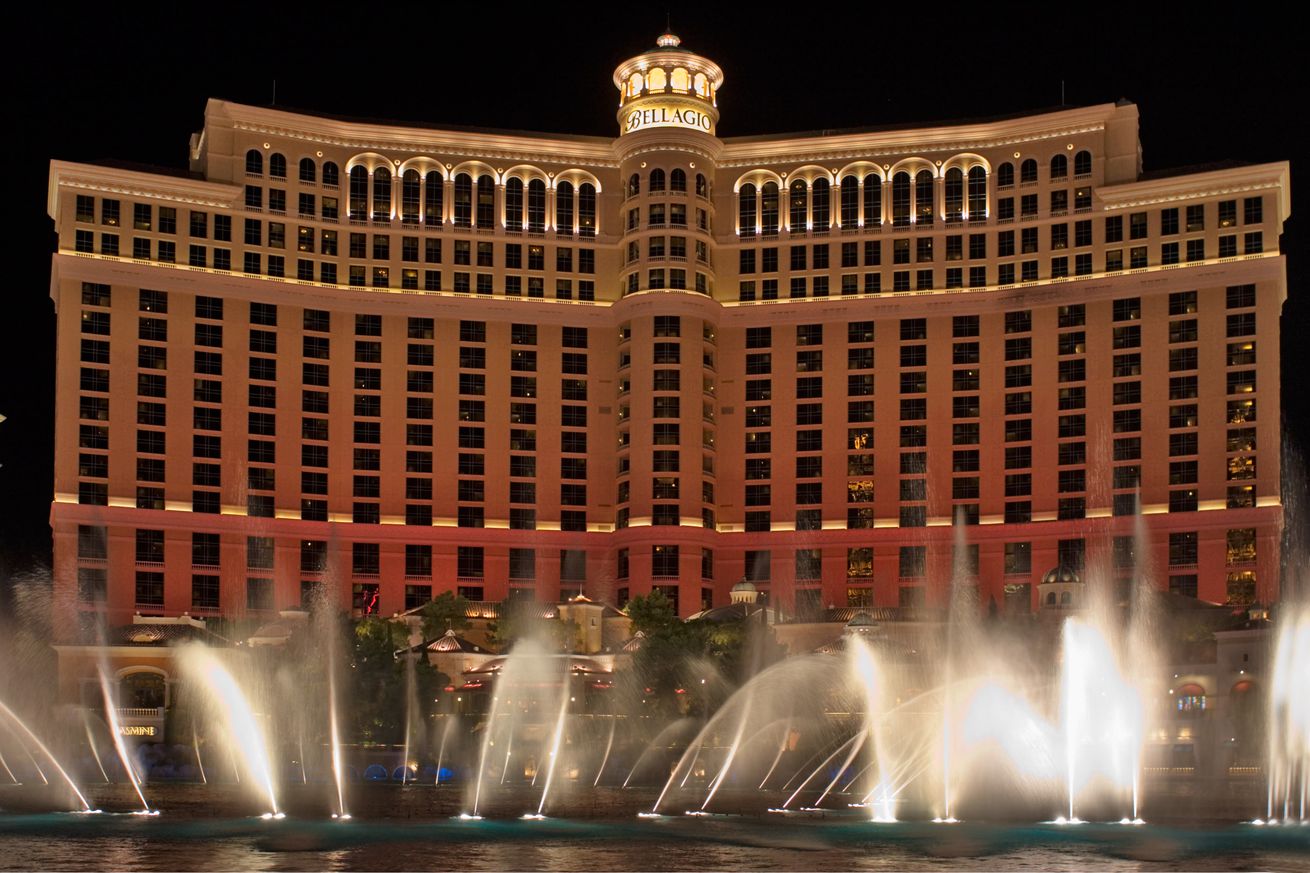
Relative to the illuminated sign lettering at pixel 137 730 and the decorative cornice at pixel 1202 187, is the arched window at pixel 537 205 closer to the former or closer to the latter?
the decorative cornice at pixel 1202 187

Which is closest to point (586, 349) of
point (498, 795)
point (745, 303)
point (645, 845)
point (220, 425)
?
point (745, 303)

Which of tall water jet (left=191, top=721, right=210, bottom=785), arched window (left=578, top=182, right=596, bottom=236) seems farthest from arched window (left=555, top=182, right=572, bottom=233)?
tall water jet (left=191, top=721, right=210, bottom=785)

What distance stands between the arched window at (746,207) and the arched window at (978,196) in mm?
19607

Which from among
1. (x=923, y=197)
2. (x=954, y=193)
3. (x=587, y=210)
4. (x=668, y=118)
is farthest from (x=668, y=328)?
(x=954, y=193)

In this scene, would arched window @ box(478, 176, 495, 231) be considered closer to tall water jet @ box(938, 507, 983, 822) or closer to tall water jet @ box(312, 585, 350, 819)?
tall water jet @ box(312, 585, 350, 819)

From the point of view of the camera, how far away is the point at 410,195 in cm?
15688

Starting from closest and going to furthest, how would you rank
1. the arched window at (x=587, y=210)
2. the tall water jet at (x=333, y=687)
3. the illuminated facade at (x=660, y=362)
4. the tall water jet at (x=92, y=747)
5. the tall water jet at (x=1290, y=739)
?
the tall water jet at (x=1290, y=739)
the tall water jet at (x=333, y=687)
the tall water jet at (x=92, y=747)
the illuminated facade at (x=660, y=362)
the arched window at (x=587, y=210)

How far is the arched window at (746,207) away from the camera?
159m

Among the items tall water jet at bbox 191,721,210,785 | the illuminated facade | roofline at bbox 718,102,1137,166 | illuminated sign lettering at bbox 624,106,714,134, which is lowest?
tall water jet at bbox 191,721,210,785

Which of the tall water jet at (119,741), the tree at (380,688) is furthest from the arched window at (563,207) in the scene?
the tall water jet at (119,741)

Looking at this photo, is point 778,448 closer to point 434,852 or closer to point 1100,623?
point 1100,623

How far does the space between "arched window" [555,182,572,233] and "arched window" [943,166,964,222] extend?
33.9 m

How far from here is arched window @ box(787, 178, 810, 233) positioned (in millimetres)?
157750

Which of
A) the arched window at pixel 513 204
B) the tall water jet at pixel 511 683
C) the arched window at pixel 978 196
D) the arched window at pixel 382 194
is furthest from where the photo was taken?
the arched window at pixel 513 204
